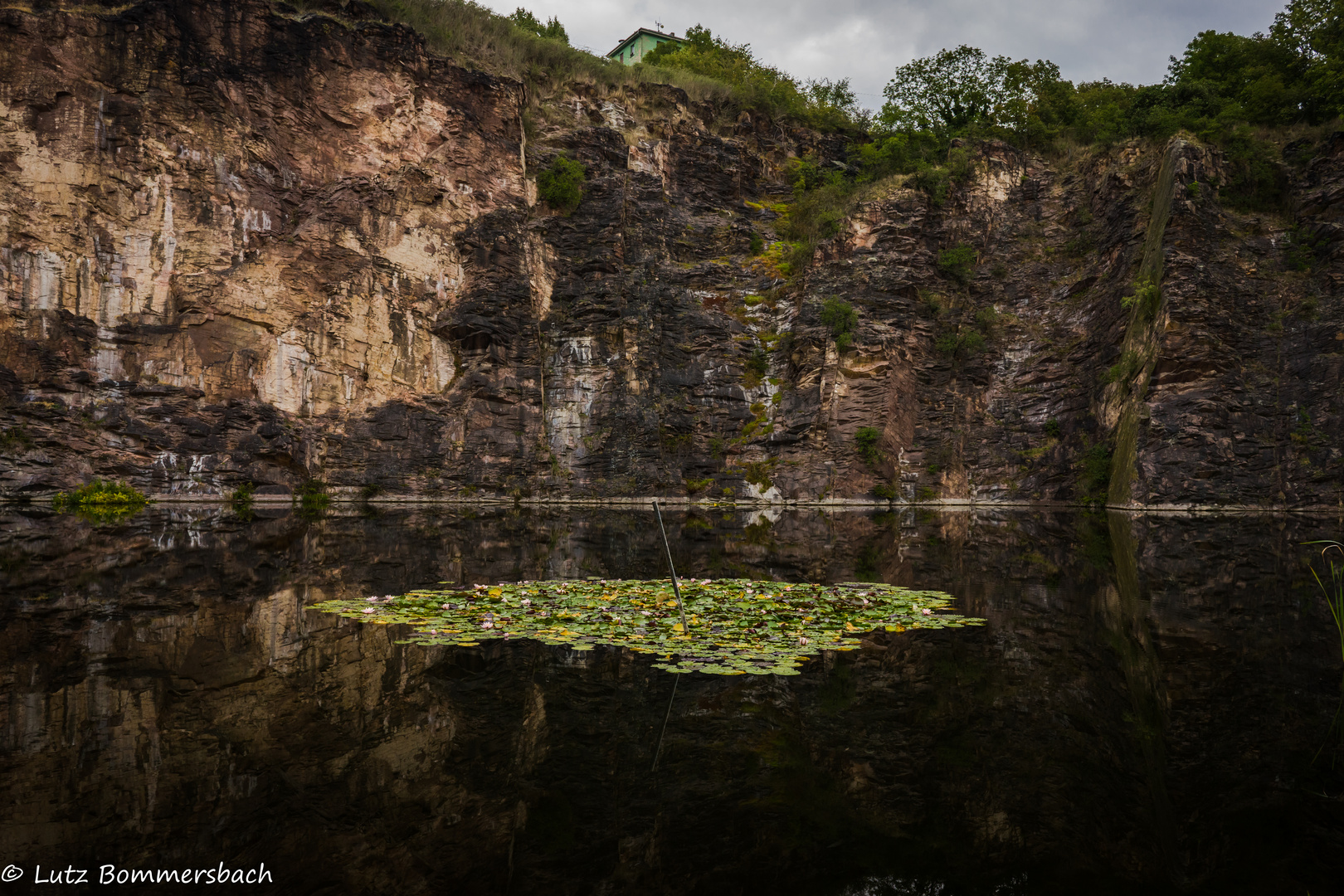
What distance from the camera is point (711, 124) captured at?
177 feet

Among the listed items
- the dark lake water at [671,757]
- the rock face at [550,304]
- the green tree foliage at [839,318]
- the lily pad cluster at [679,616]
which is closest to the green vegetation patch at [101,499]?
the rock face at [550,304]

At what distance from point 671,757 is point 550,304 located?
134 ft

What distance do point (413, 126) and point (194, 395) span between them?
18880 millimetres

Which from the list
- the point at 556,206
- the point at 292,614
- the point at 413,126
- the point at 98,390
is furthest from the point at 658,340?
→ the point at 292,614

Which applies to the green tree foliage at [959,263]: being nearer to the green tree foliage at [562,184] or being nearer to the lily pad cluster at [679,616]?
the green tree foliage at [562,184]

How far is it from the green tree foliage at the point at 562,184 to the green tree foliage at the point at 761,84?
609 inches

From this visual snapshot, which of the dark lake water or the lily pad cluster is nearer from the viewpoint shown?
the dark lake water

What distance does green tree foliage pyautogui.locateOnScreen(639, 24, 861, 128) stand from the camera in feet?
185

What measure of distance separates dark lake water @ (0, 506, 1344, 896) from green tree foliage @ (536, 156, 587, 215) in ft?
130

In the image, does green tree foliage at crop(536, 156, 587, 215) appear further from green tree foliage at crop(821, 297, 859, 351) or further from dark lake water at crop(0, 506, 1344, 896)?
dark lake water at crop(0, 506, 1344, 896)

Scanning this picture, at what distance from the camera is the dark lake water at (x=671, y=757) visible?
3.12 metres

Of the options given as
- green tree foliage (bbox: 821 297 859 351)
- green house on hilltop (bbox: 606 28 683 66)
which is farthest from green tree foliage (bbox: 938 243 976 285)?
green house on hilltop (bbox: 606 28 683 66)

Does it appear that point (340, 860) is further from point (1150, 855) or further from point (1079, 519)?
point (1079, 519)

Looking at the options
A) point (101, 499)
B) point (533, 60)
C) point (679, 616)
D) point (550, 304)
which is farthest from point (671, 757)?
point (533, 60)
